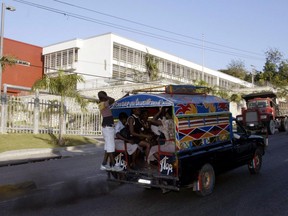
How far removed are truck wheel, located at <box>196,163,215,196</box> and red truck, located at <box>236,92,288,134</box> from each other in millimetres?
15304

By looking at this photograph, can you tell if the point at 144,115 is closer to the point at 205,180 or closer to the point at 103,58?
the point at 205,180

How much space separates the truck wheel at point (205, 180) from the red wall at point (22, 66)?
42.7m

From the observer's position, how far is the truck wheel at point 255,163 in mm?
9508

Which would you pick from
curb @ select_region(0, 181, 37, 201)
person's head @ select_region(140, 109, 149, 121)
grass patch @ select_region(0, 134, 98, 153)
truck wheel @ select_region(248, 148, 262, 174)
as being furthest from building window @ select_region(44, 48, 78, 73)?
person's head @ select_region(140, 109, 149, 121)

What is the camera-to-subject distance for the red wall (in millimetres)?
47188

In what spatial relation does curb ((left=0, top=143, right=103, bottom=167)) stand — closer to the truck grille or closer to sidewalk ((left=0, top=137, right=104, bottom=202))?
sidewalk ((left=0, top=137, right=104, bottom=202))

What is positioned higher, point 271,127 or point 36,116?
point 36,116

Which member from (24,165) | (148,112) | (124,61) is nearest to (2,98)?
(24,165)

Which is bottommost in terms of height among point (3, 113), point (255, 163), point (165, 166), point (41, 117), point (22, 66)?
point (255, 163)

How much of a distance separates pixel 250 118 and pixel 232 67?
69.8 m

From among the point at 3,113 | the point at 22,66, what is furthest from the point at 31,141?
the point at 22,66

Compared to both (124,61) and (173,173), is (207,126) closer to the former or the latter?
(173,173)

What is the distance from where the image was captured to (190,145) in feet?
23.4

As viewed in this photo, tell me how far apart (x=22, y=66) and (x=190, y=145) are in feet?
152
